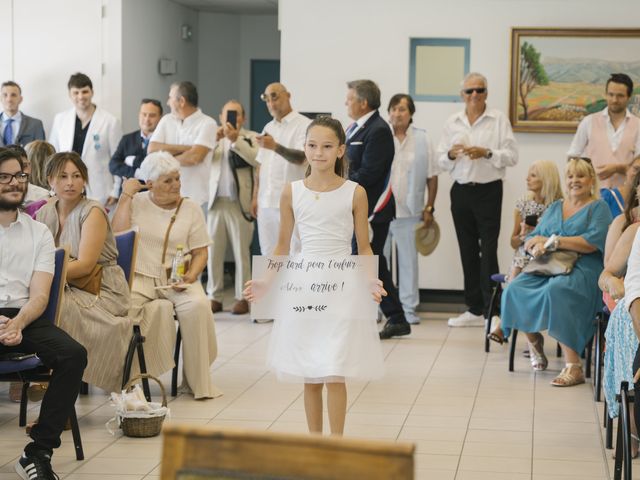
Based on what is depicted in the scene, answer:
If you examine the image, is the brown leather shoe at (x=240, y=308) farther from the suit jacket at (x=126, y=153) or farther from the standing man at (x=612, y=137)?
the standing man at (x=612, y=137)

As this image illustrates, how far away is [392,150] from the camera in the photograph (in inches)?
285

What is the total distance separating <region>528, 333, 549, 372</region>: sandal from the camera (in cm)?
654

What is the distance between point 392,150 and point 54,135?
327 cm

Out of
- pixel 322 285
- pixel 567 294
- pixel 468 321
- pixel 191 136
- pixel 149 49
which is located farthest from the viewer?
pixel 149 49

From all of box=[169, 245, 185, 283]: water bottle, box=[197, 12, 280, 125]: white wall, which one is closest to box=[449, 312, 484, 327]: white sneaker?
box=[169, 245, 185, 283]: water bottle

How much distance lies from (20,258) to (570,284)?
3.16 meters

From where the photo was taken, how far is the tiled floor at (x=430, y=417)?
4.48 m

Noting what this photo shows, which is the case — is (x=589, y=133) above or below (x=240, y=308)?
above

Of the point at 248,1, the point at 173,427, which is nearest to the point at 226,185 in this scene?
the point at 248,1

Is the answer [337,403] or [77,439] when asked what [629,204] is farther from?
[77,439]

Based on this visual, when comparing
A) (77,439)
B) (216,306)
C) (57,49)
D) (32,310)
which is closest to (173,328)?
(77,439)

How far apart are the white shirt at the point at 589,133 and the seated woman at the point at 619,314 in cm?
255

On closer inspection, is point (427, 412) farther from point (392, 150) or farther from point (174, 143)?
point (174, 143)

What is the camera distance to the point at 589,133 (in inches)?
309
